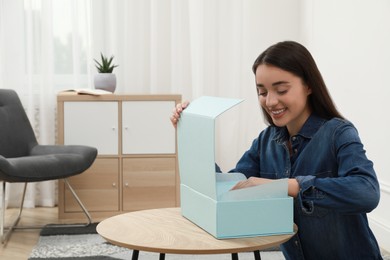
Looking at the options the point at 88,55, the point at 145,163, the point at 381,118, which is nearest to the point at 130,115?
the point at 145,163

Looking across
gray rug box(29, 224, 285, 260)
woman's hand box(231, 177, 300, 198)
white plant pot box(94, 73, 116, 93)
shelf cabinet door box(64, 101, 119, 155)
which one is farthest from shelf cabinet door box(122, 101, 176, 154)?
woman's hand box(231, 177, 300, 198)

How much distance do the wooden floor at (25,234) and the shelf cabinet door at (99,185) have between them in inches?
10.0

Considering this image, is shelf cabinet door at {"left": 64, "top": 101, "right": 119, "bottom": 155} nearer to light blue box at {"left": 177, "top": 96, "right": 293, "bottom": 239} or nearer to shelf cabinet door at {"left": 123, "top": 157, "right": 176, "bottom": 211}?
shelf cabinet door at {"left": 123, "top": 157, "right": 176, "bottom": 211}

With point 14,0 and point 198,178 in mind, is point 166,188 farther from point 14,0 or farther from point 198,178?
point 198,178

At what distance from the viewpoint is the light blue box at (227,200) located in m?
1.42

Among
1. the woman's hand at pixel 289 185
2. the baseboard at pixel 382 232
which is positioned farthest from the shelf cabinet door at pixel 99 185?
the woman's hand at pixel 289 185

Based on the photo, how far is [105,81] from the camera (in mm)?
4281

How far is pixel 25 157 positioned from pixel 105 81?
2.85 ft

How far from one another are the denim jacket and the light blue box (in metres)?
0.06

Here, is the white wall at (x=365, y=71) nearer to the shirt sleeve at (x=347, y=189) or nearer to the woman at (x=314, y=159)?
the woman at (x=314, y=159)

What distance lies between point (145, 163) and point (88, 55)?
965 mm

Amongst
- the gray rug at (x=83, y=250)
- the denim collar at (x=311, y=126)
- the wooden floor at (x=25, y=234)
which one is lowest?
the wooden floor at (x=25, y=234)

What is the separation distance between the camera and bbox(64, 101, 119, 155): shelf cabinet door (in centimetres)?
407

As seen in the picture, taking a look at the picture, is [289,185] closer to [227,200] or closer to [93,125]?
[227,200]
